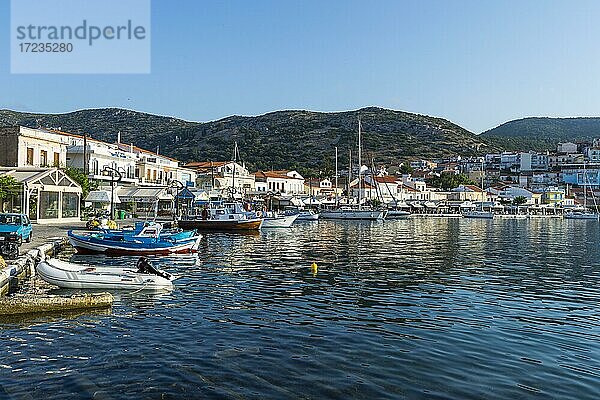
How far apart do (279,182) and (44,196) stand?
249ft

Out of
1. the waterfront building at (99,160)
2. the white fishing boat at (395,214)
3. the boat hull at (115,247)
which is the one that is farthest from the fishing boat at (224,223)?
the white fishing boat at (395,214)

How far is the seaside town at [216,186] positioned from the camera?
169 ft

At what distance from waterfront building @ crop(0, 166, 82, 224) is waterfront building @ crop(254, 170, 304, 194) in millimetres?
62092

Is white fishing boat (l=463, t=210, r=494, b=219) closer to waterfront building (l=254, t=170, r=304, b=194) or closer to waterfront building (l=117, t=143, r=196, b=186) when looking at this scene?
waterfront building (l=254, t=170, r=304, b=194)

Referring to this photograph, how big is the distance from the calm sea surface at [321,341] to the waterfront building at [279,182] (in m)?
90.6

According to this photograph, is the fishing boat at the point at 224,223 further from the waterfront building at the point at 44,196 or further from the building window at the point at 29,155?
the building window at the point at 29,155

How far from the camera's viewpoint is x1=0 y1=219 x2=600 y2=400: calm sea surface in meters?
11.2

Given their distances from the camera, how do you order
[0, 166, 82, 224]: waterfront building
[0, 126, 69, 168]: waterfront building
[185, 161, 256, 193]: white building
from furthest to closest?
[185, 161, 256, 193]: white building
[0, 126, 69, 168]: waterfront building
[0, 166, 82, 224]: waterfront building

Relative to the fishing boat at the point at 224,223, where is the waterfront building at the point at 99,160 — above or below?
above

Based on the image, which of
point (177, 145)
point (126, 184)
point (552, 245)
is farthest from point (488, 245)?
point (177, 145)

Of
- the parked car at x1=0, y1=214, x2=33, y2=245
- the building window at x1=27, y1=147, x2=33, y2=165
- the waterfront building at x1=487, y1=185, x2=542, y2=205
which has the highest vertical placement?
the building window at x1=27, y1=147, x2=33, y2=165

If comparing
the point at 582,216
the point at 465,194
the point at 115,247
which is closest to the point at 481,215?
the point at 582,216

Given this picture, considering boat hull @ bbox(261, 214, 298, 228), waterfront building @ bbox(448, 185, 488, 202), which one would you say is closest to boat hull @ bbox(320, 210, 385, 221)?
boat hull @ bbox(261, 214, 298, 228)

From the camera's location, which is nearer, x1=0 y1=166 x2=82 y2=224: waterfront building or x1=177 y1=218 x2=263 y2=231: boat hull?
x1=0 y1=166 x2=82 y2=224: waterfront building
